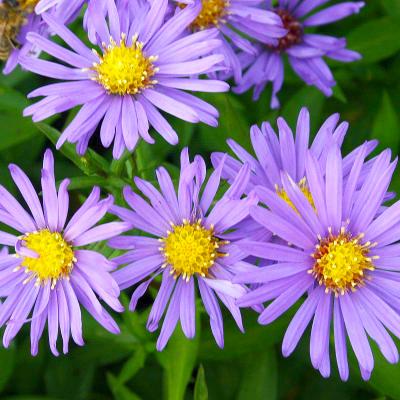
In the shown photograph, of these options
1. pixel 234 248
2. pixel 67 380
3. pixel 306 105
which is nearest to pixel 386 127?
pixel 306 105

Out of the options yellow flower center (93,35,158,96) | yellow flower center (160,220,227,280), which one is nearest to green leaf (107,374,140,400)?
yellow flower center (160,220,227,280)

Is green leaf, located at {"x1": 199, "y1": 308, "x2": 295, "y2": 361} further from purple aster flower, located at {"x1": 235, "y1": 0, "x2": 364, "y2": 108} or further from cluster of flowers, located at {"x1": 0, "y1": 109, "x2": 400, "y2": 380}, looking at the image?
purple aster flower, located at {"x1": 235, "y1": 0, "x2": 364, "y2": 108}

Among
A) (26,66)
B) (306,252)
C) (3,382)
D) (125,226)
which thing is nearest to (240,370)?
(3,382)

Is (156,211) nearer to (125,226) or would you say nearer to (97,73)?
(125,226)

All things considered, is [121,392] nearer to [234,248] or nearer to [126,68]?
[234,248]

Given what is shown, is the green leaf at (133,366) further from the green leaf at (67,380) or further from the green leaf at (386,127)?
the green leaf at (386,127)
